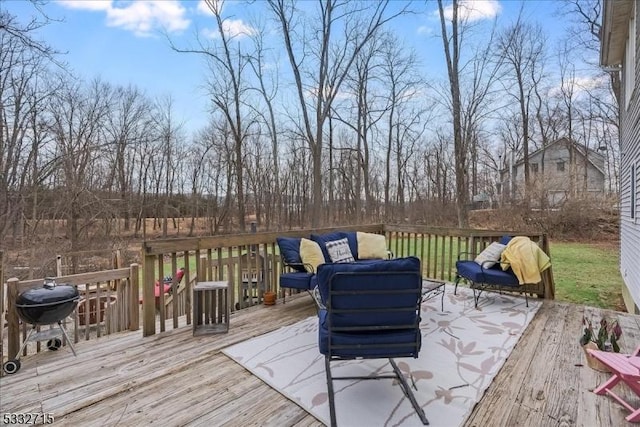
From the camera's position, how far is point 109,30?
9.23 metres

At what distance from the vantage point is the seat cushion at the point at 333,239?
4520 mm

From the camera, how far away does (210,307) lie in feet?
11.6

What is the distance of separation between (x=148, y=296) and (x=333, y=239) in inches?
95.7

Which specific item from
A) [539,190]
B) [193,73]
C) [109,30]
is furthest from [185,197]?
[539,190]

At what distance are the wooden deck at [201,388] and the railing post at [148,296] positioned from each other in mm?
130

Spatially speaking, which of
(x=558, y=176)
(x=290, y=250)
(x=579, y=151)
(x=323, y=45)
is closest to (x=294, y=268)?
(x=290, y=250)

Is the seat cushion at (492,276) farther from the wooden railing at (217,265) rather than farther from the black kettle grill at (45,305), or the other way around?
the black kettle grill at (45,305)

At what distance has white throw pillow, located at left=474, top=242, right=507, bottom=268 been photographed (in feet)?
14.5

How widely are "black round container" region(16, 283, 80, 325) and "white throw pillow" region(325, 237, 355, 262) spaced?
9.46ft

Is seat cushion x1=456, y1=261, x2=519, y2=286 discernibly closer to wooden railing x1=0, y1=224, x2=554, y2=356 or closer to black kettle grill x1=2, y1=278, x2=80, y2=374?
wooden railing x1=0, y1=224, x2=554, y2=356

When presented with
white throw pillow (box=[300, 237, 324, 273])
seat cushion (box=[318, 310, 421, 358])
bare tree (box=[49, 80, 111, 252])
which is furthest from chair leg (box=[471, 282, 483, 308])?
bare tree (box=[49, 80, 111, 252])

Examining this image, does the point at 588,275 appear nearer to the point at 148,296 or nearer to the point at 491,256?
the point at 491,256

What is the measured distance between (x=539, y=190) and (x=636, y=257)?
10.5m

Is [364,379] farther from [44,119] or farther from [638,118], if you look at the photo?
[44,119]
